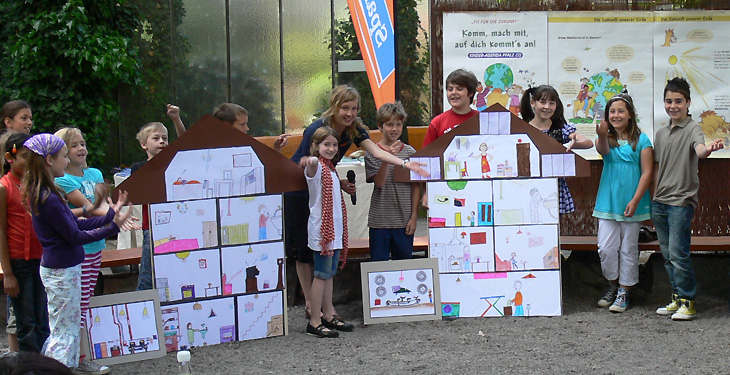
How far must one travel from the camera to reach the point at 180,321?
5480 millimetres

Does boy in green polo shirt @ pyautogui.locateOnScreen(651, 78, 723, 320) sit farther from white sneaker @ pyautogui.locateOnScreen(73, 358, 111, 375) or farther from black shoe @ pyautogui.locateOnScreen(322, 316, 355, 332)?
white sneaker @ pyautogui.locateOnScreen(73, 358, 111, 375)

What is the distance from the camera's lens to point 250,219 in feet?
18.7

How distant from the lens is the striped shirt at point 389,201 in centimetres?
617

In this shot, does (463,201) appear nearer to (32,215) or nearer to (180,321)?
(180,321)

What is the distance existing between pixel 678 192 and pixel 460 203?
1.55 m

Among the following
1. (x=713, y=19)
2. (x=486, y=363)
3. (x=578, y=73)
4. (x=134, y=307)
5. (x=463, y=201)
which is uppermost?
(x=713, y=19)

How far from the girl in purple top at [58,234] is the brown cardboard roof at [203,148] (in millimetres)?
614

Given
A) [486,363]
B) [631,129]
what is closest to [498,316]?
[486,363]

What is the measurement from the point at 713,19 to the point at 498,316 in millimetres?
3477

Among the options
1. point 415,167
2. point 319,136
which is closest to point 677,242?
point 415,167

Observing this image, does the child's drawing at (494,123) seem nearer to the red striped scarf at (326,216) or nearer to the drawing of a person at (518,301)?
the drawing of a person at (518,301)

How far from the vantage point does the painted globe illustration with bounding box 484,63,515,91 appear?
7453 millimetres

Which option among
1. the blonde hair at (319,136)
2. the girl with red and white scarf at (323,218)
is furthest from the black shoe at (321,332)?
the blonde hair at (319,136)

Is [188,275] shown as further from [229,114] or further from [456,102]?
[456,102]
